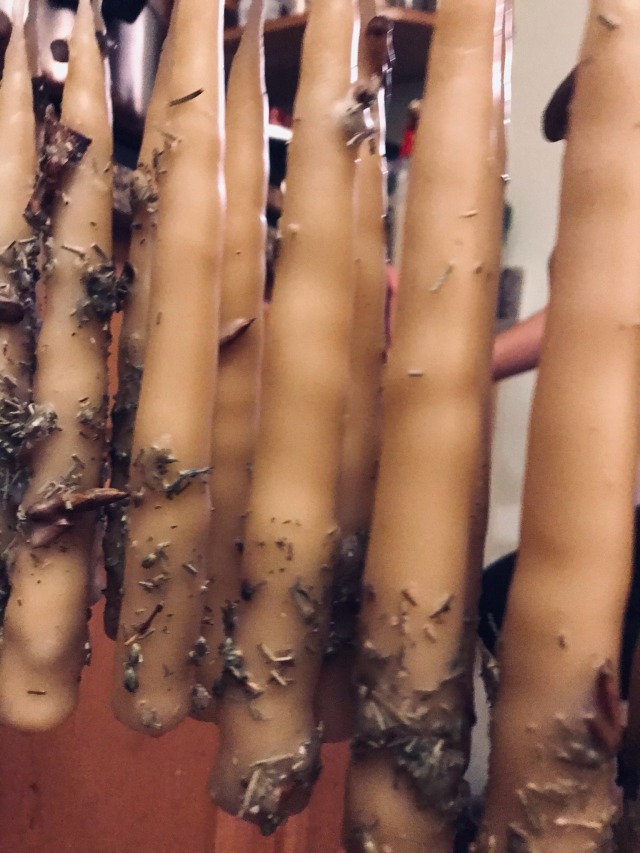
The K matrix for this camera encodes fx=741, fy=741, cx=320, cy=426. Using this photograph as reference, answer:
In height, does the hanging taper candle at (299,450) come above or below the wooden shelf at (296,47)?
below

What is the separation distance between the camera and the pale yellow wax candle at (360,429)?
34 cm

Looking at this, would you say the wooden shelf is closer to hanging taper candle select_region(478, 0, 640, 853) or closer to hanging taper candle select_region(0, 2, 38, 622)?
hanging taper candle select_region(0, 2, 38, 622)

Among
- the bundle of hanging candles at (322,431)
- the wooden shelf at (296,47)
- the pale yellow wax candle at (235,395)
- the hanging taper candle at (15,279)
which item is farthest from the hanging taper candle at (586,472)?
the wooden shelf at (296,47)

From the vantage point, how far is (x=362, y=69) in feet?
1.10

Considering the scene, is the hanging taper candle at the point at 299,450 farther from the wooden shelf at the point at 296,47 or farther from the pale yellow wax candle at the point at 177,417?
the wooden shelf at the point at 296,47

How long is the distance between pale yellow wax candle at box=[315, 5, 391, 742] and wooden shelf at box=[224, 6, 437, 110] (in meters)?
0.62

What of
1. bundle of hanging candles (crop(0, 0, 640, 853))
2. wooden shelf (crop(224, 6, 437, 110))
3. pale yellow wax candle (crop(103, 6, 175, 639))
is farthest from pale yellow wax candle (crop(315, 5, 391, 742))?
wooden shelf (crop(224, 6, 437, 110))

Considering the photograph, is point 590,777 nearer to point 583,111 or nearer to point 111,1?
point 583,111

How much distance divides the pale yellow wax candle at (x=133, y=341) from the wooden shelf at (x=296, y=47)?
58 cm

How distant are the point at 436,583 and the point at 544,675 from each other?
50 millimetres

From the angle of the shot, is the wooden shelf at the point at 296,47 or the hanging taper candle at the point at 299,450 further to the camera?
the wooden shelf at the point at 296,47

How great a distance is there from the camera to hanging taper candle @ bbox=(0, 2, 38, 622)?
371 mm

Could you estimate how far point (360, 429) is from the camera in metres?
0.34

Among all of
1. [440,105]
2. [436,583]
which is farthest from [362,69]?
[436,583]
